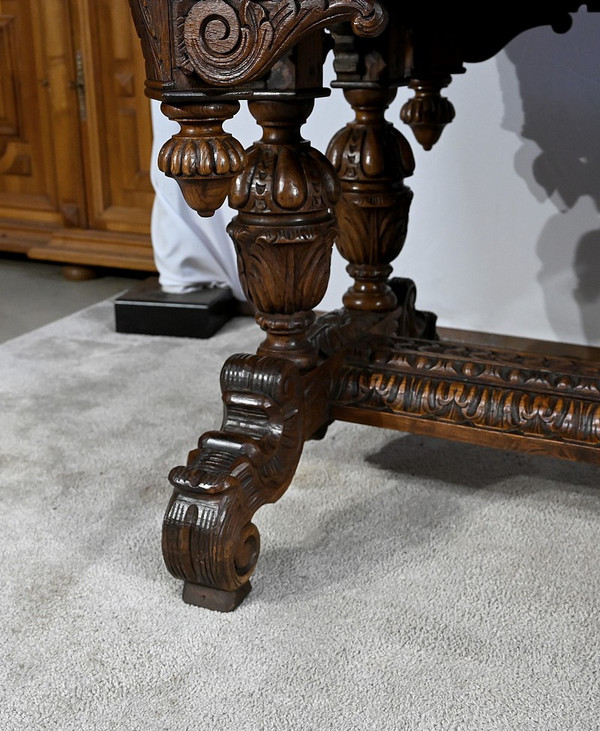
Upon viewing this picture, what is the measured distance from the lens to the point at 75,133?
2234 mm

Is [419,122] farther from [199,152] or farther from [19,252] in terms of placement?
[19,252]

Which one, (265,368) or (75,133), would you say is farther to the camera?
(75,133)

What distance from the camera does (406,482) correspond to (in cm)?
125

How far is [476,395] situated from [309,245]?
10.0 inches

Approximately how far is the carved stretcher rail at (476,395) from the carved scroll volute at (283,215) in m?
0.14

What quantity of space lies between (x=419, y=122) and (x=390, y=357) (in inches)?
15.9

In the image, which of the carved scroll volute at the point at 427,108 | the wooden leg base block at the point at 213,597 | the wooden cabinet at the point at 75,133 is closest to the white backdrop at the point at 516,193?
the carved scroll volute at the point at 427,108

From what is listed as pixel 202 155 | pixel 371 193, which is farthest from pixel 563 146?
pixel 202 155

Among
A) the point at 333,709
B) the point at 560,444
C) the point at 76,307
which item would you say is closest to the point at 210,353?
the point at 76,307

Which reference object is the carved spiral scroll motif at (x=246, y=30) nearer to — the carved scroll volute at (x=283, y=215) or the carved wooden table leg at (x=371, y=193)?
the carved scroll volute at (x=283, y=215)

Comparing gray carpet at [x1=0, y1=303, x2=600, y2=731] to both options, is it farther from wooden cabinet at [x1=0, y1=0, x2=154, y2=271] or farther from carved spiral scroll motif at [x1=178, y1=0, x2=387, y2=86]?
wooden cabinet at [x1=0, y1=0, x2=154, y2=271]

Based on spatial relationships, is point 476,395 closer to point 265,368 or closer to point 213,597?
point 265,368

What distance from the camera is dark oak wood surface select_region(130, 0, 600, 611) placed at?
0.85 m

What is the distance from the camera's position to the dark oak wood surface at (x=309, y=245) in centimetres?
85
